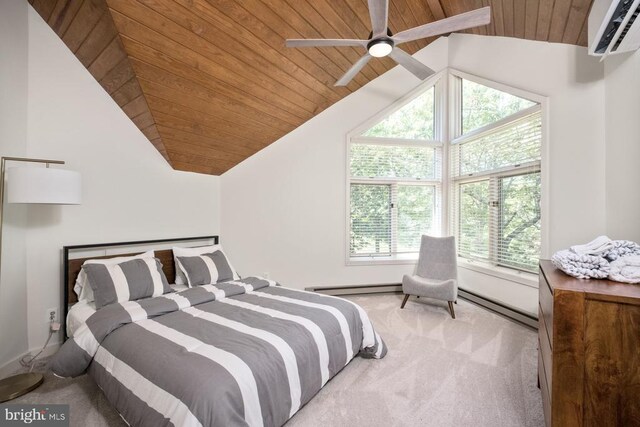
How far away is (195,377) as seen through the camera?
1380 mm

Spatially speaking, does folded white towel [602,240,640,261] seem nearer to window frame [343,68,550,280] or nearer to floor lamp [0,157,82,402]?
window frame [343,68,550,280]

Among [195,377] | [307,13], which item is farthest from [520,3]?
[195,377]

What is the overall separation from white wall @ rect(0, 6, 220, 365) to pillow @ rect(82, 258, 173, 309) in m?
0.41

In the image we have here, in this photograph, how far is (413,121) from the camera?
4387 millimetres

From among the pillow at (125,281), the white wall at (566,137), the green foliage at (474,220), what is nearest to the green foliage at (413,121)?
the green foliage at (474,220)

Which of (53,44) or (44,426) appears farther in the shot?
(53,44)

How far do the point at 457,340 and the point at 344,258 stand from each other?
175 cm

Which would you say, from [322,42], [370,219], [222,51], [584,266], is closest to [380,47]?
[322,42]

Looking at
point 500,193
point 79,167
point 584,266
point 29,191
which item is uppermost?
point 79,167

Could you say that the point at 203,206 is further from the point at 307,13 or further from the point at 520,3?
the point at 520,3

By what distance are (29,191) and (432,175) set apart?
14.3 ft

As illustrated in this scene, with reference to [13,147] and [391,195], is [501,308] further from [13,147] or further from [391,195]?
[13,147]

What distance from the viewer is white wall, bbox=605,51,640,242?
7.34 feet

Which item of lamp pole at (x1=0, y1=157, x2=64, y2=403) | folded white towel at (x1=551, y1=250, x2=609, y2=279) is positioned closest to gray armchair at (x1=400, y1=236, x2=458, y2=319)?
folded white towel at (x1=551, y1=250, x2=609, y2=279)
